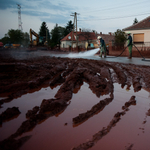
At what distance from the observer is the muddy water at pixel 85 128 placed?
221 cm

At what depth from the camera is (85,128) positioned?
2600 millimetres

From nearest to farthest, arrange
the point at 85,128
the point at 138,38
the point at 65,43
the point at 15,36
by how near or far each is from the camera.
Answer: the point at 85,128 → the point at 138,38 → the point at 65,43 → the point at 15,36

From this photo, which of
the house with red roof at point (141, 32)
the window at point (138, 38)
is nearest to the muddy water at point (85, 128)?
the house with red roof at point (141, 32)

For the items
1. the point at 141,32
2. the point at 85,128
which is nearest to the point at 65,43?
the point at 141,32

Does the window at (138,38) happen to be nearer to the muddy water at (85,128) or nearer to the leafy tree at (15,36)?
the muddy water at (85,128)

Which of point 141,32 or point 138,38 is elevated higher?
point 141,32

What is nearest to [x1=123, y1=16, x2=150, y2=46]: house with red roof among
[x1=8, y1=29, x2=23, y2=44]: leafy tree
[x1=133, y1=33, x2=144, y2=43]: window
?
[x1=133, y1=33, x2=144, y2=43]: window

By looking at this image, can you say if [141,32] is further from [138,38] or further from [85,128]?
[85,128]

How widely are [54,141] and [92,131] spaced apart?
0.63 meters

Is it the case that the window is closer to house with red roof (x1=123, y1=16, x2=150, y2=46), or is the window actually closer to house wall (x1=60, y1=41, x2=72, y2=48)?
house with red roof (x1=123, y1=16, x2=150, y2=46)

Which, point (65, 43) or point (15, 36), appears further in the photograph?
point (15, 36)

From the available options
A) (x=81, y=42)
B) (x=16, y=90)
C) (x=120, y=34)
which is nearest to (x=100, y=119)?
(x=16, y=90)

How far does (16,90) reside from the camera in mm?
4582

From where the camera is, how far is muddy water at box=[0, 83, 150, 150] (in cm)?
221
